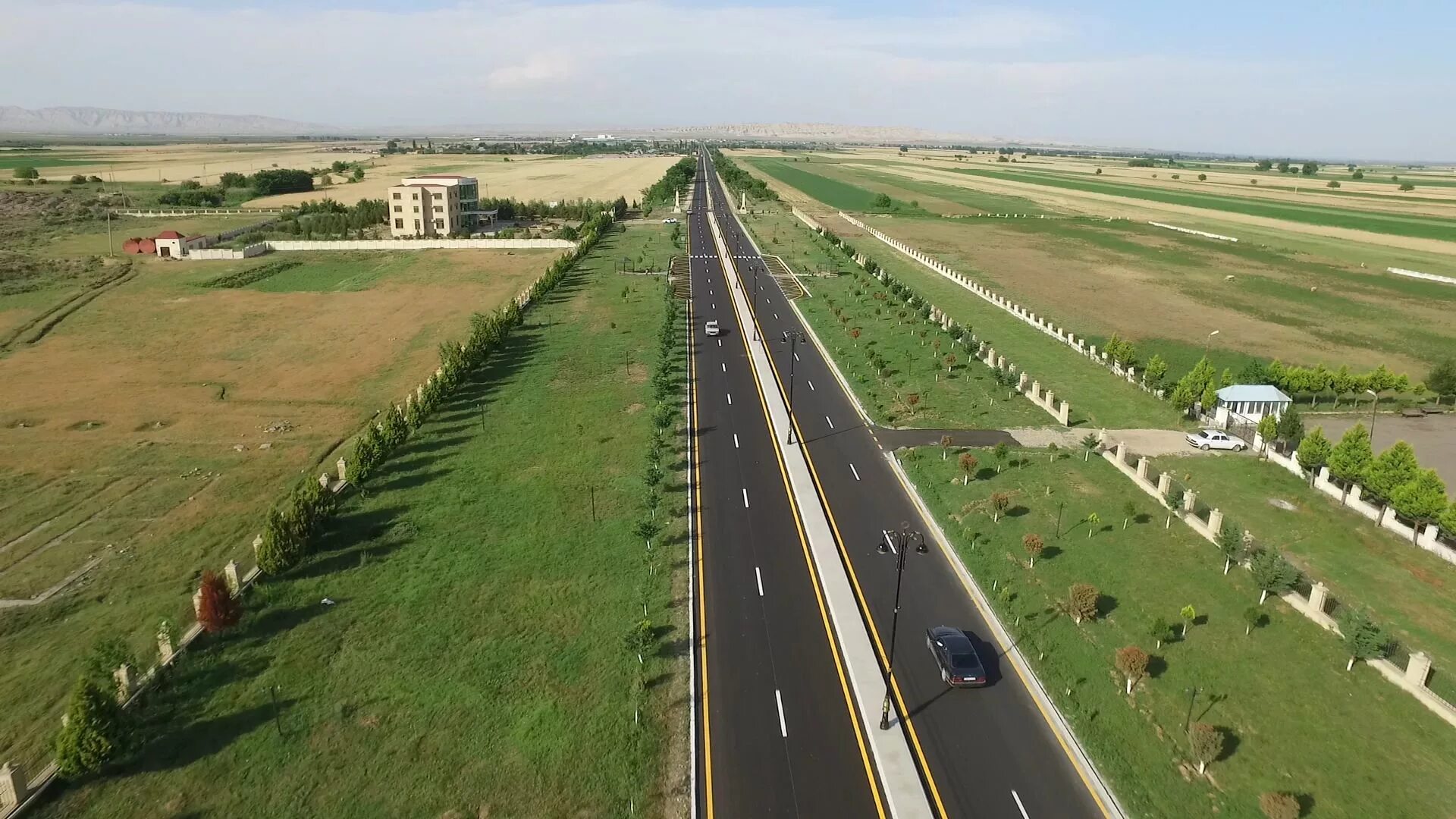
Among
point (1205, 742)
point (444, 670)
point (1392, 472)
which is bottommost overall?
point (444, 670)

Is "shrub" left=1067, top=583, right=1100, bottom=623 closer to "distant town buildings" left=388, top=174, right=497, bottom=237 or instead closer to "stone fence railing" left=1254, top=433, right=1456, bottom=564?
"stone fence railing" left=1254, top=433, right=1456, bottom=564

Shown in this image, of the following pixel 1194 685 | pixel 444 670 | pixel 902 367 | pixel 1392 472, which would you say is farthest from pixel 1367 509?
pixel 444 670

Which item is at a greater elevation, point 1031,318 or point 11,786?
point 1031,318

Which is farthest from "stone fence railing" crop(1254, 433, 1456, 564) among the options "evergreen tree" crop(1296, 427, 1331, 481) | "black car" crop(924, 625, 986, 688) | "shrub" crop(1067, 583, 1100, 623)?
"black car" crop(924, 625, 986, 688)

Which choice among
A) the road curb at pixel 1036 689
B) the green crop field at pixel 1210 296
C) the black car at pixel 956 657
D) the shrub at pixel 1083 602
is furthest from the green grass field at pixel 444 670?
the green crop field at pixel 1210 296

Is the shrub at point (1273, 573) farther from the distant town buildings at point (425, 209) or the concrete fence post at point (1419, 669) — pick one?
the distant town buildings at point (425, 209)

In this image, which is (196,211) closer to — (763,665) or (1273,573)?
(763,665)
